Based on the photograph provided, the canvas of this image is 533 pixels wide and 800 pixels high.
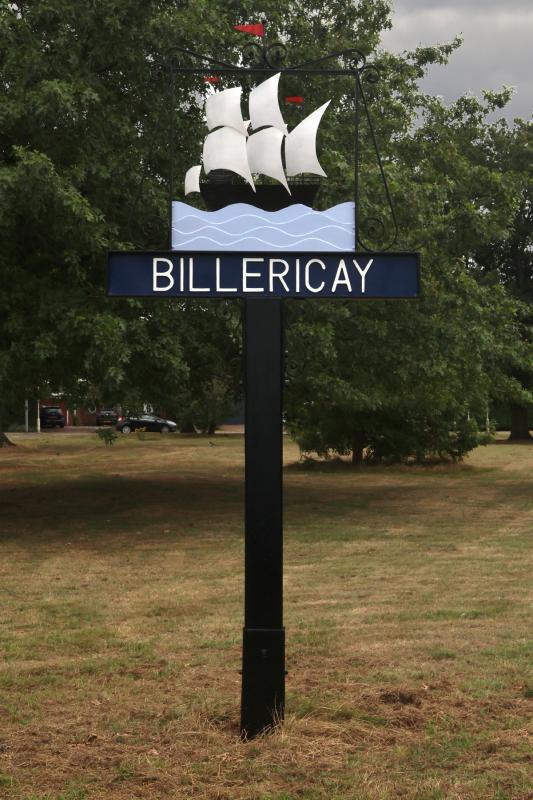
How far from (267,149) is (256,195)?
0.97 ft

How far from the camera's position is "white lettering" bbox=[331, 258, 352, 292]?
20.1ft

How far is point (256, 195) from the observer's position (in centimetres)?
645

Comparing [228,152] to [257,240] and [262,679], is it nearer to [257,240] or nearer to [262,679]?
[257,240]

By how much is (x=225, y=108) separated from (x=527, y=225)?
43366mm


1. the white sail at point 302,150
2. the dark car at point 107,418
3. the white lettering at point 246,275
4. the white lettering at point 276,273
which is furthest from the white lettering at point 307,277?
the dark car at point 107,418

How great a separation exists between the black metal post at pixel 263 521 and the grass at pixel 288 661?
0.26m

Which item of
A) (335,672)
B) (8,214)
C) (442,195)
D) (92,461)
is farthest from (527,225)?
(335,672)

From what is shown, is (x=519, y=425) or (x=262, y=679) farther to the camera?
(x=519, y=425)

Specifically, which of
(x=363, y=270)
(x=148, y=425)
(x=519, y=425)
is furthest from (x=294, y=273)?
(x=148, y=425)

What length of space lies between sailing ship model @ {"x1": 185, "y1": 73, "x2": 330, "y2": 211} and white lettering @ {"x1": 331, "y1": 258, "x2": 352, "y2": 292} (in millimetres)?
661

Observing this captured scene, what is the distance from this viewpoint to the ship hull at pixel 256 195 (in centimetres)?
643

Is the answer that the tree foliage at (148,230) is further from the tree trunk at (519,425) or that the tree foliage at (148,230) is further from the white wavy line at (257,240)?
the tree trunk at (519,425)

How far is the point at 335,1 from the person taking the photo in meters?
26.4

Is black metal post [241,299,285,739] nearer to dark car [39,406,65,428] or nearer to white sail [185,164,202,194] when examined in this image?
white sail [185,164,202,194]
